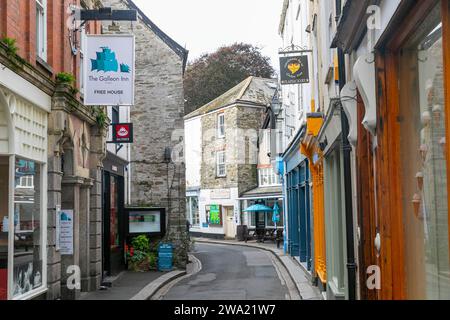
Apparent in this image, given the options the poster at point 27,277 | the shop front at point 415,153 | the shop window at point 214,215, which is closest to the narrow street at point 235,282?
the poster at point 27,277

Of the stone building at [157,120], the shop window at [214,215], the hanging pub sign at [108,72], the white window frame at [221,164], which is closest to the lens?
the hanging pub sign at [108,72]

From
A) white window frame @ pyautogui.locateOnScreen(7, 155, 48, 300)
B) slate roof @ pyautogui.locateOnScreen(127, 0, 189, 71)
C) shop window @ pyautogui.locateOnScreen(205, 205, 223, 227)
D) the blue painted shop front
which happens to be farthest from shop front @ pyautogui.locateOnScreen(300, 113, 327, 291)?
shop window @ pyautogui.locateOnScreen(205, 205, 223, 227)

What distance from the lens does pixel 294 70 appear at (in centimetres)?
1466

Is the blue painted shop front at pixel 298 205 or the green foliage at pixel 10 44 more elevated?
the green foliage at pixel 10 44

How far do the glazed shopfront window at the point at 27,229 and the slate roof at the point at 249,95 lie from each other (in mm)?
28148

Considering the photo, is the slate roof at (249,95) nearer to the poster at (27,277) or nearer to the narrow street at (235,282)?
the narrow street at (235,282)

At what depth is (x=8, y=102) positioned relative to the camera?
9.19m

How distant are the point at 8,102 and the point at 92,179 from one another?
18.2 feet

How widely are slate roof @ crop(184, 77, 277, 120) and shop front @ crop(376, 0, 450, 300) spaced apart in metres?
33.4

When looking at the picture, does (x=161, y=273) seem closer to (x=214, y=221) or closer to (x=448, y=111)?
(x=448, y=111)

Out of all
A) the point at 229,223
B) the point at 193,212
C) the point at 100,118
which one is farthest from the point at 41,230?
the point at 193,212

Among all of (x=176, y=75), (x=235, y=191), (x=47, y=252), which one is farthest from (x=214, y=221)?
(x=47, y=252)

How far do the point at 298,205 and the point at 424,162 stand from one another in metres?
16.4

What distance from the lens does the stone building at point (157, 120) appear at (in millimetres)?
22703
